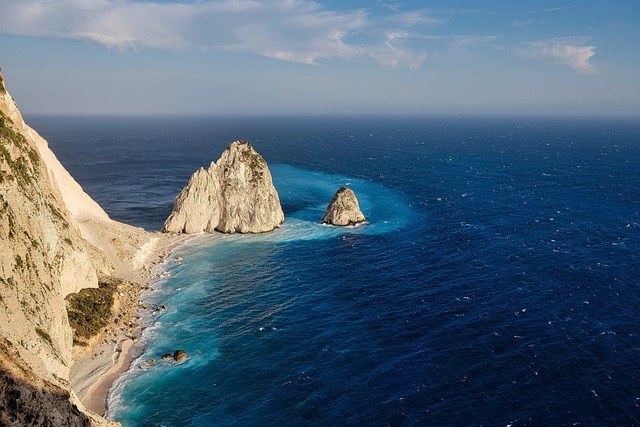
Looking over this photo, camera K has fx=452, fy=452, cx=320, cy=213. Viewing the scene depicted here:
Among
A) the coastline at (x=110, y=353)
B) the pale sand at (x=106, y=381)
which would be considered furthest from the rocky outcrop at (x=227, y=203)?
the pale sand at (x=106, y=381)

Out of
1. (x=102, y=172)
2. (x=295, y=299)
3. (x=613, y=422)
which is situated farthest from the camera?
(x=102, y=172)

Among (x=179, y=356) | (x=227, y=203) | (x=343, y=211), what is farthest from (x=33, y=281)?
(x=343, y=211)

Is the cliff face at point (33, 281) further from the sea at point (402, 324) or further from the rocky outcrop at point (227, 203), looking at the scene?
the rocky outcrop at point (227, 203)

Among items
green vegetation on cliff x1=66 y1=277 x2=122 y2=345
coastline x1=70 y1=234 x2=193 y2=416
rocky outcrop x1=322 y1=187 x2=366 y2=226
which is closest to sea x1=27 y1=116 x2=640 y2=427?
coastline x1=70 y1=234 x2=193 y2=416

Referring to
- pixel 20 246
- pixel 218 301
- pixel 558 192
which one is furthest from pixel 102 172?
pixel 558 192

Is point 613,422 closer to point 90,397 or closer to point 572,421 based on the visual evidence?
point 572,421

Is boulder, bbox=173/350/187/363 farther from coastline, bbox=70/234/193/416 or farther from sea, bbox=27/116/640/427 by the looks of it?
coastline, bbox=70/234/193/416

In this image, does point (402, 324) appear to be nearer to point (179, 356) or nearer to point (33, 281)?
point (179, 356)
